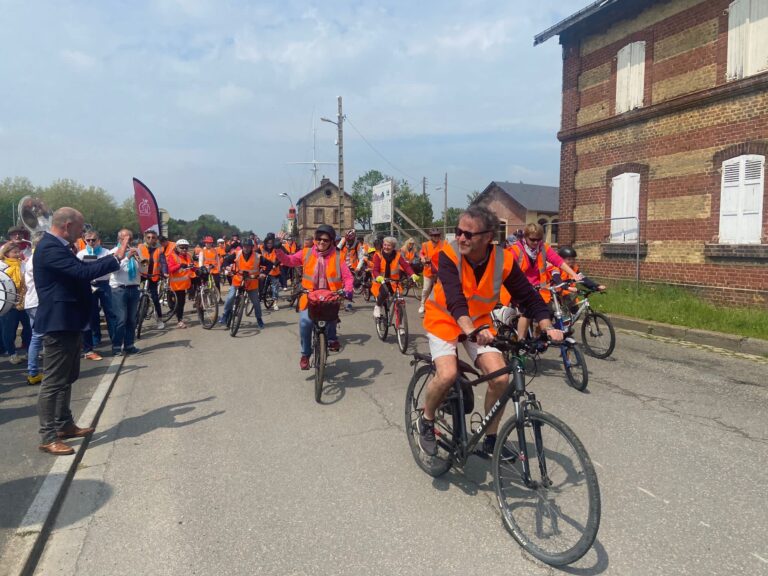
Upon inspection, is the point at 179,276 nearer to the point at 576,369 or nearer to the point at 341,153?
the point at 576,369

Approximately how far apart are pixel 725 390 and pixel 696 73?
9477mm

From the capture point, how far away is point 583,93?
49.6 ft

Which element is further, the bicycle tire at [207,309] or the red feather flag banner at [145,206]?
the red feather flag banner at [145,206]

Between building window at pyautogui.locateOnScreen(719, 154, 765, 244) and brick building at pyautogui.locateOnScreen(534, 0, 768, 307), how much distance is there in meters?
0.02

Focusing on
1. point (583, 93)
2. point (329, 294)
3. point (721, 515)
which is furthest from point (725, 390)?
point (583, 93)

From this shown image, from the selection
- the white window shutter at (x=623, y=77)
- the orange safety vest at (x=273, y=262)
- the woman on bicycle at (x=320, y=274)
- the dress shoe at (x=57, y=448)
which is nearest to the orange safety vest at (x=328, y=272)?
the woman on bicycle at (x=320, y=274)

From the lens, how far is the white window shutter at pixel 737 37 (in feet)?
36.5

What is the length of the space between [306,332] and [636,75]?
480 inches

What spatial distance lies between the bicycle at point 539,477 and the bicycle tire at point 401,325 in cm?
465

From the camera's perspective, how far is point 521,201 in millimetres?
50500

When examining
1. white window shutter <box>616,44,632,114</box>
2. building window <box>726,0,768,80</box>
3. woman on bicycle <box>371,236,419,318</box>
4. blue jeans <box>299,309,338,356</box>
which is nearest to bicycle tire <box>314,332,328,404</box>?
blue jeans <box>299,309,338,356</box>

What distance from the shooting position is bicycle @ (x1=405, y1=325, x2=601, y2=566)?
2.63 metres

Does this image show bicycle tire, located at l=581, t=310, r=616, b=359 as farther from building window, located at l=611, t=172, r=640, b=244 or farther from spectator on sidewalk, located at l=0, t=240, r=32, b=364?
spectator on sidewalk, located at l=0, t=240, r=32, b=364

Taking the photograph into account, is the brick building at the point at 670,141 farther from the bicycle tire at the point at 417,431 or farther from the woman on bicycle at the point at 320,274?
the bicycle tire at the point at 417,431
